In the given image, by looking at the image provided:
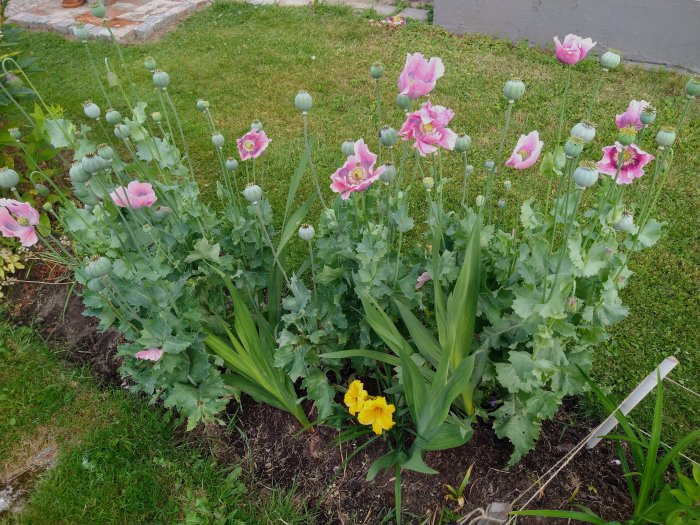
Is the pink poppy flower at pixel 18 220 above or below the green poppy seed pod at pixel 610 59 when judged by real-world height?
below

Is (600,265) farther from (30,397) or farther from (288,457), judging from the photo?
(30,397)

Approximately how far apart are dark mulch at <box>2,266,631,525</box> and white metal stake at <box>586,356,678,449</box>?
120 mm

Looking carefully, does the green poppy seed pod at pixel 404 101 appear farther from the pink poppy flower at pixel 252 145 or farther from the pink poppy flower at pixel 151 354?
the pink poppy flower at pixel 151 354

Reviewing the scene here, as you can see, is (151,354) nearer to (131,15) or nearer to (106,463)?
(106,463)

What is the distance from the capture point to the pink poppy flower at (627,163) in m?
1.44

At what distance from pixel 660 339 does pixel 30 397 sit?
2.82 meters

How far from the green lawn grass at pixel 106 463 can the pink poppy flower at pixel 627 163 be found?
145 centimetres

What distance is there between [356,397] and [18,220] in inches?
45.9

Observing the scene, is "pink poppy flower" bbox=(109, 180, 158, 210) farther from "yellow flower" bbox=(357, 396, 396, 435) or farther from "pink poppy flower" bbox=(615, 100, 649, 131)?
"pink poppy flower" bbox=(615, 100, 649, 131)

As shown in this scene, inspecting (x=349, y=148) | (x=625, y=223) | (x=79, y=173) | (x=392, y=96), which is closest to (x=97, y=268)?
(x=79, y=173)

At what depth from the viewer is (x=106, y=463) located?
205 centimetres

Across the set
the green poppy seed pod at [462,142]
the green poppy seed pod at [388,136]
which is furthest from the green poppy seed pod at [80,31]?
the green poppy seed pod at [462,142]

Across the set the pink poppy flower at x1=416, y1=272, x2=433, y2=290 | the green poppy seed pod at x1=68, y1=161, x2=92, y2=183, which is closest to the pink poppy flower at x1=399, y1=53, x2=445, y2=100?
the pink poppy flower at x1=416, y1=272, x2=433, y2=290

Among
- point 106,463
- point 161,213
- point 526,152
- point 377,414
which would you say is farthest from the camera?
point 106,463
